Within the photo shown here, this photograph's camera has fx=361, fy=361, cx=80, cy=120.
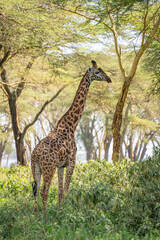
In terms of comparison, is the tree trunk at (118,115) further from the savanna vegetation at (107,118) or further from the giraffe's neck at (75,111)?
the giraffe's neck at (75,111)

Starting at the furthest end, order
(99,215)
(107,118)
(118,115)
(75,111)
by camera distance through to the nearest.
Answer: (107,118) → (118,115) → (75,111) → (99,215)

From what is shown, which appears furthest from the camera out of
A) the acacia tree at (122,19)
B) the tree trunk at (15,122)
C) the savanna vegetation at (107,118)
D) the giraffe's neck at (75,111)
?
the tree trunk at (15,122)

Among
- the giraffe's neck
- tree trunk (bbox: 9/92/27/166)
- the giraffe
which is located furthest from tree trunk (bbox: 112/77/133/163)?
tree trunk (bbox: 9/92/27/166)

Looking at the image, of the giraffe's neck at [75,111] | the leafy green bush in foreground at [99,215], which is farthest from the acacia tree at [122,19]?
the leafy green bush in foreground at [99,215]

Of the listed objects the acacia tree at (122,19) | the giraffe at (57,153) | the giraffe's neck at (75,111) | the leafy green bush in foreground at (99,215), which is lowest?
the leafy green bush in foreground at (99,215)

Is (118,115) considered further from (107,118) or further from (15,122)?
(107,118)

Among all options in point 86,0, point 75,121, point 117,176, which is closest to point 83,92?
point 75,121

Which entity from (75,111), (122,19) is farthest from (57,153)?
(122,19)

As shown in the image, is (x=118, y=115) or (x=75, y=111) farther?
(x=118, y=115)

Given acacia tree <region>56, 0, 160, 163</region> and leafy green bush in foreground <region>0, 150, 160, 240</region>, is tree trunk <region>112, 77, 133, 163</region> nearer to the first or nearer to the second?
acacia tree <region>56, 0, 160, 163</region>

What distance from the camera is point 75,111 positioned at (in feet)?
20.2

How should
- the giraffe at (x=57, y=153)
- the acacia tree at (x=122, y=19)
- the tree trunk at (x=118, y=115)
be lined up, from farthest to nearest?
the tree trunk at (x=118, y=115) → the acacia tree at (x=122, y=19) → the giraffe at (x=57, y=153)

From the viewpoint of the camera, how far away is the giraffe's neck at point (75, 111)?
233 inches

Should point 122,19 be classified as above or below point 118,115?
above
